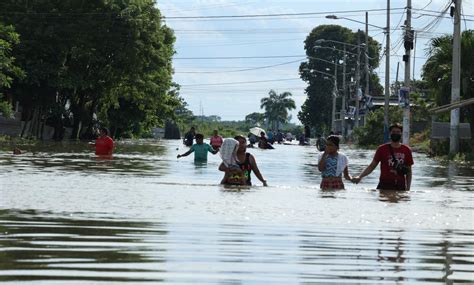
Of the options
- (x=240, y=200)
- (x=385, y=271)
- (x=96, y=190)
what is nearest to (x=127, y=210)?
(x=240, y=200)

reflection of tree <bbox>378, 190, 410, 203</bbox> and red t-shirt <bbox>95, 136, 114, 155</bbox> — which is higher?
Answer: red t-shirt <bbox>95, 136, 114, 155</bbox>

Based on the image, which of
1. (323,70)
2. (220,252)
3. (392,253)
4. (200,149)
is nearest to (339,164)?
(392,253)

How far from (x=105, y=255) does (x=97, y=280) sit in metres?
1.55

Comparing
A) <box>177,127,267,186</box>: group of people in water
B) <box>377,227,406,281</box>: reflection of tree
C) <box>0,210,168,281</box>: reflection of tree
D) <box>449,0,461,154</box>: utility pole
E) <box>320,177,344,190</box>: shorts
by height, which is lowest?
<box>377,227,406,281</box>: reflection of tree

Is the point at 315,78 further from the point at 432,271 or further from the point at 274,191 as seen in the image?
the point at 432,271

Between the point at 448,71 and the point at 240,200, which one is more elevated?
the point at 448,71

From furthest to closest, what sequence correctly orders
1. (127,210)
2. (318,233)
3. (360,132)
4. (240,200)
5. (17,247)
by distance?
1. (360,132)
2. (240,200)
3. (127,210)
4. (318,233)
5. (17,247)

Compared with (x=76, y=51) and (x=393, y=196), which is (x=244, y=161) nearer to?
(x=393, y=196)

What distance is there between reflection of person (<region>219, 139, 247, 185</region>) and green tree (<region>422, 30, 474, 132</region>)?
2894 centimetres

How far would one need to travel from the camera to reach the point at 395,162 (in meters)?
18.3

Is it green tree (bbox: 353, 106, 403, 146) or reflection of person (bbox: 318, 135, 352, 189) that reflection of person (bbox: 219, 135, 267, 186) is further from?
green tree (bbox: 353, 106, 403, 146)

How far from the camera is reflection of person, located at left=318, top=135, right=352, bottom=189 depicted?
19.0 m

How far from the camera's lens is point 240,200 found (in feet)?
58.9

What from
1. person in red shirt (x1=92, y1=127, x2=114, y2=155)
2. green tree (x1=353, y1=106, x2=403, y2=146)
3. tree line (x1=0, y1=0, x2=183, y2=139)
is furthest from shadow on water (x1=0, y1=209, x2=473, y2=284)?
green tree (x1=353, y1=106, x2=403, y2=146)
